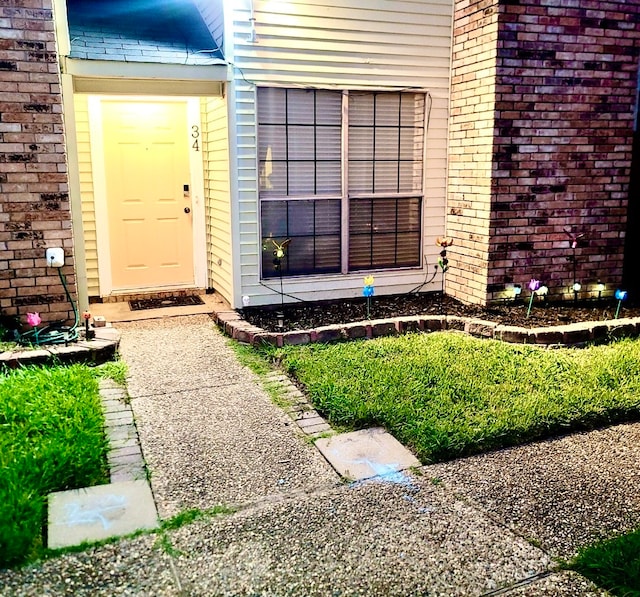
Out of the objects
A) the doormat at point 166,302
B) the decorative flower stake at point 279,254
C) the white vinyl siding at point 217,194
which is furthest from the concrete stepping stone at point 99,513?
→ the doormat at point 166,302

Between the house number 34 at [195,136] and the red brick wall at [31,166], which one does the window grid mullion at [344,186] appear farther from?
the red brick wall at [31,166]

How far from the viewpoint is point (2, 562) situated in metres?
2.57

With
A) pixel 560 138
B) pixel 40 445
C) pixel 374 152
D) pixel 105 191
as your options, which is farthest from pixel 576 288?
pixel 40 445

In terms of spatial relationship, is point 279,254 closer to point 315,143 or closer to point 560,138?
point 315,143

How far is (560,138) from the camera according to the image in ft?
20.9

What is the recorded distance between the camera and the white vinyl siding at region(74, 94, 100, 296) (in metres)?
6.58

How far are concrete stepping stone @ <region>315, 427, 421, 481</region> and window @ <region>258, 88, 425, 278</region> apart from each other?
9.48 feet

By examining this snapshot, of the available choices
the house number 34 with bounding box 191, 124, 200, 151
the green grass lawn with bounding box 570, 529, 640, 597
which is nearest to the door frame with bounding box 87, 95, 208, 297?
the house number 34 with bounding box 191, 124, 200, 151

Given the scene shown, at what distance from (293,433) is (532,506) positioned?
4.73ft

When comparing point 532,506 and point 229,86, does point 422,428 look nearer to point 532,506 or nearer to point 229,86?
point 532,506

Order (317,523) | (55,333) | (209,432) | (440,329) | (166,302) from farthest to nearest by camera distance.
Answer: (166,302), (440,329), (55,333), (209,432), (317,523)

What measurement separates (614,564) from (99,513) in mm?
2233

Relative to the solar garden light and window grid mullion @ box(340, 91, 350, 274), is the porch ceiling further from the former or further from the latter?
the solar garden light

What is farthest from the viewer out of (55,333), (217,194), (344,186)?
(217,194)
